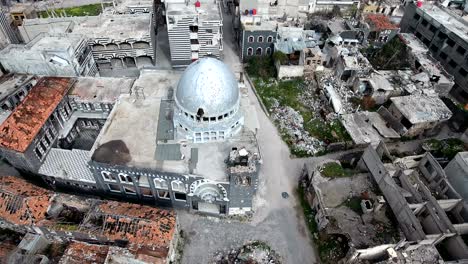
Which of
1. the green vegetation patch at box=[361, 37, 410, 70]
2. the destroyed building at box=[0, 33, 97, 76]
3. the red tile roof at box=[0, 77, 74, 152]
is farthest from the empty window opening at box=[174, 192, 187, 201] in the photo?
the green vegetation patch at box=[361, 37, 410, 70]

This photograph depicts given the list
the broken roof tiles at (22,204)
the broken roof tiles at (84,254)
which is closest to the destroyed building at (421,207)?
the broken roof tiles at (84,254)

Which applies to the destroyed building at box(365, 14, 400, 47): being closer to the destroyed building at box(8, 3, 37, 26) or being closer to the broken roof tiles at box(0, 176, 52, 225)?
the broken roof tiles at box(0, 176, 52, 225)

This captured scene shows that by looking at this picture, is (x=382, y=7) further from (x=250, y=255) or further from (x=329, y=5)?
(x=250, y=255)

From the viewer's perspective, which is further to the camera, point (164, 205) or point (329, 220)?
point (164, 205)

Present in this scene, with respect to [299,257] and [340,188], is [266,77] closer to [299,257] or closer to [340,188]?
[340,188]

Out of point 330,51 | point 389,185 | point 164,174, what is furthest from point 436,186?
point 164,174

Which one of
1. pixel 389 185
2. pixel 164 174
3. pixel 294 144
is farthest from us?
pixel 294 144

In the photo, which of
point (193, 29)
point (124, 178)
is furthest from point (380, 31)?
point (124, 178)

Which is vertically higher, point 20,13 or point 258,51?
point 20,13
